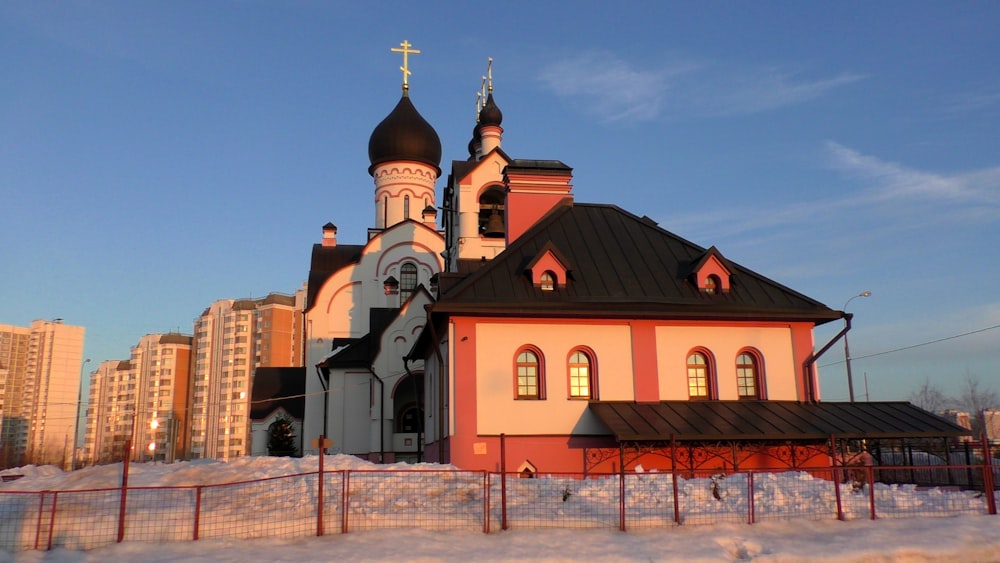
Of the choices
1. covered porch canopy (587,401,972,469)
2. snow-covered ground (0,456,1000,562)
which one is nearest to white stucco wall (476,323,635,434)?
covered porch canopy (587,401,972,469)

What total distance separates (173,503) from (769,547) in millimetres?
9003

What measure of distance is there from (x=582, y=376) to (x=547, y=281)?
97.1 inches

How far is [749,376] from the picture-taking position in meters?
20.3

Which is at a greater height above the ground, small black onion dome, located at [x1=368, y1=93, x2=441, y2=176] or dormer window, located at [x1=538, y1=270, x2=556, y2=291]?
small black onion dome, located at [x1=368, y1=93, x2=441, y2=176]

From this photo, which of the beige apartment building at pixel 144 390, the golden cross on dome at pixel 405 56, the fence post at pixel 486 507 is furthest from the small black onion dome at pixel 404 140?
the beige apartment building at pixel 144 390

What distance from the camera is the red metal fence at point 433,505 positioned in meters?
11.5

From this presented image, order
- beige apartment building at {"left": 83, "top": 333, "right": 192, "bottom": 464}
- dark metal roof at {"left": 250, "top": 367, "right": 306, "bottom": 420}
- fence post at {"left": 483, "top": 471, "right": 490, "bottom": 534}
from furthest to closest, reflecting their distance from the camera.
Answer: beige apartment building at {"left": 83, "top": 333, "right": 192, "bottom": 464} → dark metal roof at {"left": 250, "top": 367, "right": 306, "bottom": 420} → fence post at {"left": 483, "top": 471, "right": 490, "bottom": 534}

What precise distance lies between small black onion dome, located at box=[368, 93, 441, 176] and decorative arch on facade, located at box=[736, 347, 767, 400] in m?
25.6

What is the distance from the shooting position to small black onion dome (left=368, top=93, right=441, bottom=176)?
138 feet

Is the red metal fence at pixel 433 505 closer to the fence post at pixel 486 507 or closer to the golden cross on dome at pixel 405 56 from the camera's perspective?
the fence post at pixel 486 507

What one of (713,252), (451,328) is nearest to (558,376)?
(451,328)

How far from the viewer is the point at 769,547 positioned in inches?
432

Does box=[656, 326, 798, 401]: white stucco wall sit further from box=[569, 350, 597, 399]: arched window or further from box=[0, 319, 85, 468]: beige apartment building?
box=[0, 319, 85, 468]: beige apartment building

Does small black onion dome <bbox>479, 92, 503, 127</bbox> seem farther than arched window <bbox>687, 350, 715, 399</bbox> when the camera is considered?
Yes
